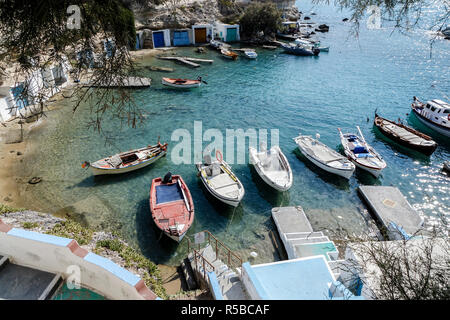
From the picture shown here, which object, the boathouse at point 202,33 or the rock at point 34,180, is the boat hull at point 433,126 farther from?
the boathouse at point 202,33

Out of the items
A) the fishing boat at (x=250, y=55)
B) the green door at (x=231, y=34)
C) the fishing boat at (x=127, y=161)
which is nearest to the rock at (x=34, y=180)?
the fishing boat at (x=127, y=161)

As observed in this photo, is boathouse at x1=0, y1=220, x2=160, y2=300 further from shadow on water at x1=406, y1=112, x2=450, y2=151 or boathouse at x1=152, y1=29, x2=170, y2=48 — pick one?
boathouse at x1=152, y1=29, x2=170, y2=48

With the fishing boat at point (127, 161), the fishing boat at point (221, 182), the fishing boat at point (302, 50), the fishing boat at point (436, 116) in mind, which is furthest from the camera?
the fishing boat at point (302, 50)

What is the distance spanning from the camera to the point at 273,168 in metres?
19.6

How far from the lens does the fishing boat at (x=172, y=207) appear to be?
14.0 m

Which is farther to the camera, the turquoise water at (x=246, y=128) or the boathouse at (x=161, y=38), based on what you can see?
the boathouse at (x=161, y=38)

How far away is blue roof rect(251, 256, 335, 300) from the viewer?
872 centimetres

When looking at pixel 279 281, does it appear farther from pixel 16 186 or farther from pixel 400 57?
pixel 400 57

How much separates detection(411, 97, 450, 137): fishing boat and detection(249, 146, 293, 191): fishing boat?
61.7ft

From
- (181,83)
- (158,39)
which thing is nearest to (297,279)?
(181,83)

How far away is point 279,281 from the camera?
9133 mm

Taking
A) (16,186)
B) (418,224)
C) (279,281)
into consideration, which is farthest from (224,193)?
(16,186)

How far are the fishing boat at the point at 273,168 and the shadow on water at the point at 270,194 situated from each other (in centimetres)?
58

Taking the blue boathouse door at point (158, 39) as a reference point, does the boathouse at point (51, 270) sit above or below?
below
